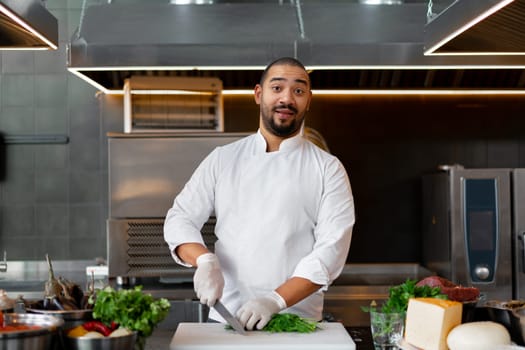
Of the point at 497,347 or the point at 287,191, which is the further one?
the point at 287,191

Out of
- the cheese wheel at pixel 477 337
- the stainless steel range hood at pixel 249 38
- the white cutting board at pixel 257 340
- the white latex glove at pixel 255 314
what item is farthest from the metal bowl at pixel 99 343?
the stainless steel range hood at pixel 249 38

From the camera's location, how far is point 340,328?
89.9 inches

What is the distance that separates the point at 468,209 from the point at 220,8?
5.66ft

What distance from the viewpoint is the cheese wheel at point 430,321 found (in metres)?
1.94

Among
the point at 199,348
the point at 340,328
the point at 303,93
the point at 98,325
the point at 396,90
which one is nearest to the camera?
the point at 98,325

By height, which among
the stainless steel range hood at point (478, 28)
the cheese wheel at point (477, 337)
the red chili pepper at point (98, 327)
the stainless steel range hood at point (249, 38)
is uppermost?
the stainless steel range hood at point (249, 38)

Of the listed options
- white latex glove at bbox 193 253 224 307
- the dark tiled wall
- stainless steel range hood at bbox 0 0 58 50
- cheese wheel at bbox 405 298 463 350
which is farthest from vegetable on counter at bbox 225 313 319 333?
the dark tiled wall

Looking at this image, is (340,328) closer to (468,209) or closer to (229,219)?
(229,219)

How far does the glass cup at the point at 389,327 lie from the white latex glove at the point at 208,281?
1.60ft

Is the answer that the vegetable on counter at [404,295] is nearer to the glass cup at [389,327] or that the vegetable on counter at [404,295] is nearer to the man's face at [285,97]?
the glass cup at [389,327]

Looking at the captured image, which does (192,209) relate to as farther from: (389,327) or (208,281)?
(389,327)

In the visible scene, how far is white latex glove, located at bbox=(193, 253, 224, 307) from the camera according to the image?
2.32 meters

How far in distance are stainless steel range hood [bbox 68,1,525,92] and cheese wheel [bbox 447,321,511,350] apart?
87.5 inches

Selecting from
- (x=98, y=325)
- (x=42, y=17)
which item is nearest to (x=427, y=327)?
(x=98, y=325)
